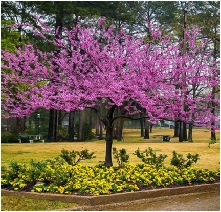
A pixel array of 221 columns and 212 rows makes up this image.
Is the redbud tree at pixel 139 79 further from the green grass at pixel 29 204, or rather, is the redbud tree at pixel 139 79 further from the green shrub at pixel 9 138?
the green shrub at pixel 9 138

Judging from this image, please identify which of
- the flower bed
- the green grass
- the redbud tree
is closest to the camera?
the green grass

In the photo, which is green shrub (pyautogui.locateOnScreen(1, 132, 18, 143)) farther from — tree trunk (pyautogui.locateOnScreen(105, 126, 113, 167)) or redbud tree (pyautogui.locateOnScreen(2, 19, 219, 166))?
tree trunk (pyautogui.locateOnScreen(105, 126, 113, 167))

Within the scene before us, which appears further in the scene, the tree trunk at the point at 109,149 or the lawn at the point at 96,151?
the lawn at the point at 96,151

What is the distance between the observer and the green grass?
7.53 meters

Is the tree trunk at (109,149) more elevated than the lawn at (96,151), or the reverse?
the tree trunk at (109,149)

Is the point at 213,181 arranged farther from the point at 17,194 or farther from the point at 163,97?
the point at 17,194

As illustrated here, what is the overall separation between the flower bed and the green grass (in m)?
0.43

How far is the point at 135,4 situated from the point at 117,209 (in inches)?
996

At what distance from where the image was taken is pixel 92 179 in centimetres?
914

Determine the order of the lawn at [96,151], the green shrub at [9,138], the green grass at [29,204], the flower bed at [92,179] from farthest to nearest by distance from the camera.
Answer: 1. the green shrub at [9,138]
2. the lawn at [96,151]
3. the flower bed at [92,179]
4. the green grass at [29,204]

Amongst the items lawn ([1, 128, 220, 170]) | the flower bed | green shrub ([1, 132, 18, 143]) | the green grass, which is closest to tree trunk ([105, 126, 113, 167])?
the flower bed

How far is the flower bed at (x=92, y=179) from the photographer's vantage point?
27.8 ft

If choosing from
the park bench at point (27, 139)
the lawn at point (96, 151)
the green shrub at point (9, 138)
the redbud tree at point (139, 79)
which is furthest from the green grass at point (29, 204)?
the park bench at point (27, 139)

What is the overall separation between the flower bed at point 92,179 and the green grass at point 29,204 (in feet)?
1.42
